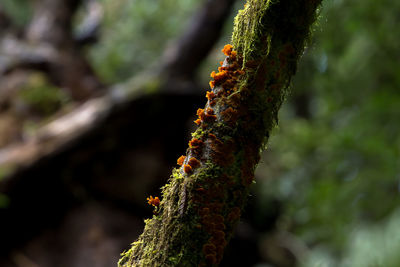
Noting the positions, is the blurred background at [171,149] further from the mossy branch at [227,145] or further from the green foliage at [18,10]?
the mossy branch at [227,145]

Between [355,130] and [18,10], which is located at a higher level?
[18,10]

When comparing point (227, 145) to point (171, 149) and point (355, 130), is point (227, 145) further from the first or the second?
point (171, 149)

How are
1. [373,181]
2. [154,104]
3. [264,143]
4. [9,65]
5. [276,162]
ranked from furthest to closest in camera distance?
[276,162], [9,65], [154,104], [373,181], [264,143]

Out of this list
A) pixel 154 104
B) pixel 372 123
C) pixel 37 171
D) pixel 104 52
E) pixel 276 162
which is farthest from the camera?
pixel 104 52

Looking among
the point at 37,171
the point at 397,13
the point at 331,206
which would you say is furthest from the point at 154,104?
the point at 397,13

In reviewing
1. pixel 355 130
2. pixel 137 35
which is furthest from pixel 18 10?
pixel 355 130

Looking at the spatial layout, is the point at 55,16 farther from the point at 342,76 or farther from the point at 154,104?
the point at 342,76
